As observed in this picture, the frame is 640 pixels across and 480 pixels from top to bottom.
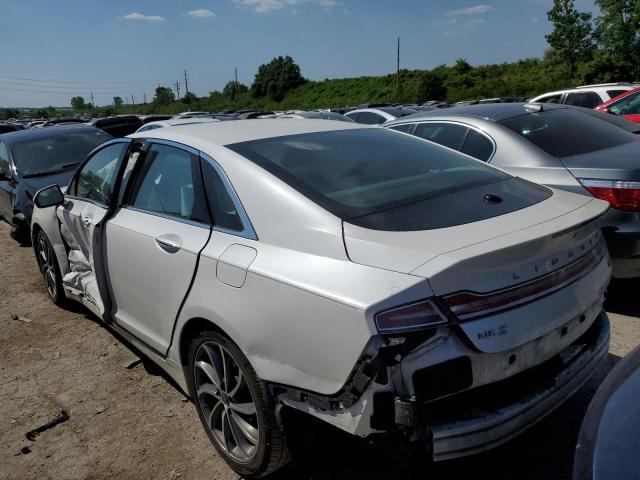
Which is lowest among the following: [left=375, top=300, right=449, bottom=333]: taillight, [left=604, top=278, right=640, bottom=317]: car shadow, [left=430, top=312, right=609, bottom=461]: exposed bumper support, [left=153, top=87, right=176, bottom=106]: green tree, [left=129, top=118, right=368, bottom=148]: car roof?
[left=604, top=278, right=640, bottom=317]: car shadow

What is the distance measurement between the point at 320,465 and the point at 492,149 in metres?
3.14

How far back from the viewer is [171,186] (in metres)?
3.02

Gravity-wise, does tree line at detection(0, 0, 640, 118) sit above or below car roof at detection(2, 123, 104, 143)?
above

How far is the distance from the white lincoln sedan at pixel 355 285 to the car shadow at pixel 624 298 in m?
1.86

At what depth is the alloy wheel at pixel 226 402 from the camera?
2375 millimetres

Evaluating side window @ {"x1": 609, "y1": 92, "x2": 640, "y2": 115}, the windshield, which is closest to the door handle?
the windshield

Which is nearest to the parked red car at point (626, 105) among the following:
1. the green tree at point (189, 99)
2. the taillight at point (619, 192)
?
the taillight at point (619, 192)

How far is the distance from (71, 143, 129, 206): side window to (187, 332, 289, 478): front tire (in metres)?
1.49

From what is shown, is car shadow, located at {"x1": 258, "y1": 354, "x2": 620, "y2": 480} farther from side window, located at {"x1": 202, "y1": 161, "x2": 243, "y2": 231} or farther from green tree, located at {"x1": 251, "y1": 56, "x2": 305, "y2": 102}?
green tree, located at {"x1": 251, "y1": 56, "x2": 305, "y2": 102}

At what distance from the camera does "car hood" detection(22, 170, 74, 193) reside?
22.4 ft

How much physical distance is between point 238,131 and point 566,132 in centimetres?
299

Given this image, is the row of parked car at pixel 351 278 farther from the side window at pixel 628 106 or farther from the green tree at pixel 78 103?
the green tree at pixel 78 103

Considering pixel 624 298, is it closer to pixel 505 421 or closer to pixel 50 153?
pixel 505 421

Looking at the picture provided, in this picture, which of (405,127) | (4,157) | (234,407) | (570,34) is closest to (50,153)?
(4,157)
